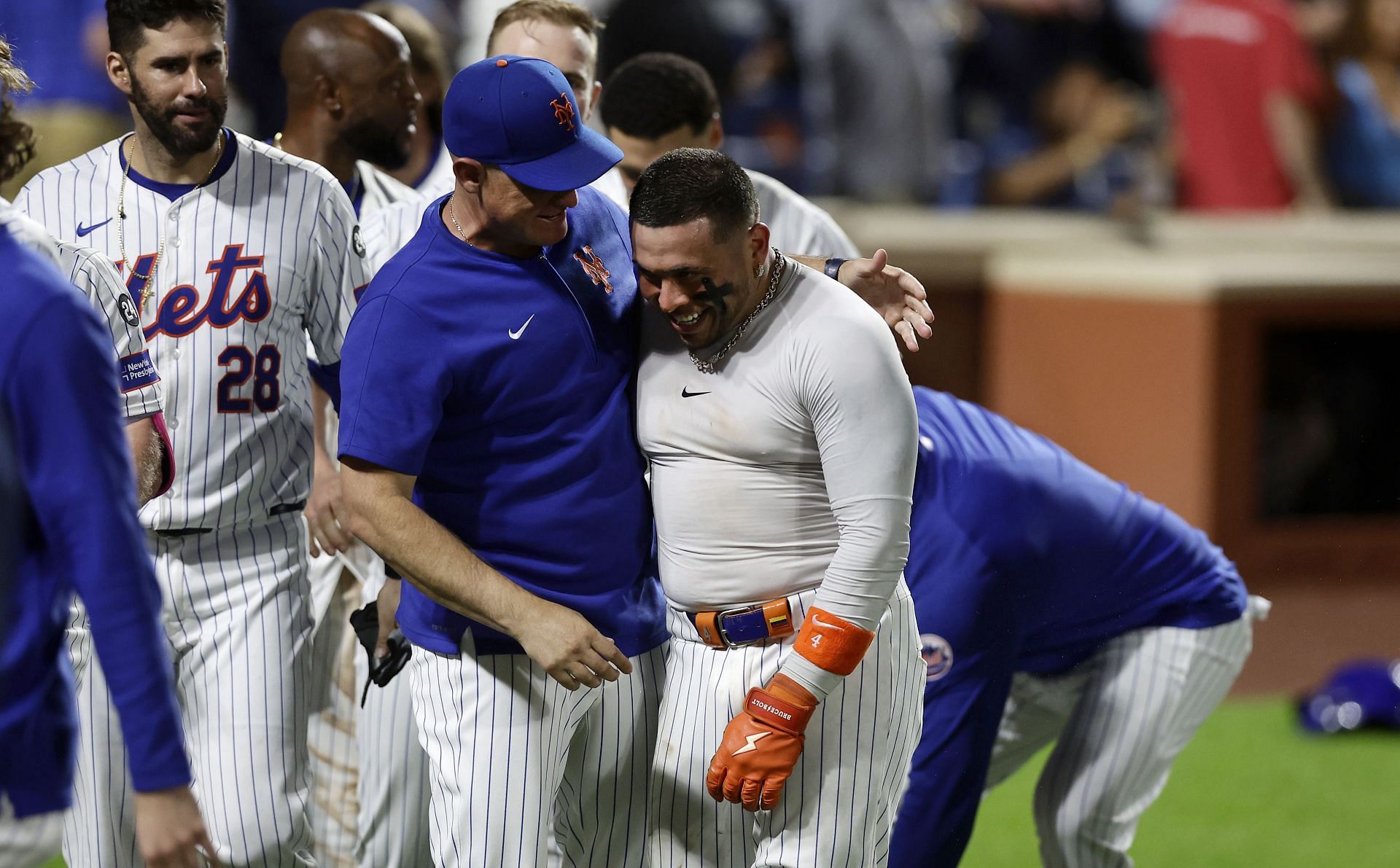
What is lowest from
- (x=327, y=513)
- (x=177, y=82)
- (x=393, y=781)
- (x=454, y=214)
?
(x=393, y=781)

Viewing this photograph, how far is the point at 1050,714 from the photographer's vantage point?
4.44 m

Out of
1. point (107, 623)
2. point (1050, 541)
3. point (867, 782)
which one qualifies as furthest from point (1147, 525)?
point (107, 623)

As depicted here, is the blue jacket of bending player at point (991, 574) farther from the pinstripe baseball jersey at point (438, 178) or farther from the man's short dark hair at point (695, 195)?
the pinstripe baseball jersey at point (438, 178)

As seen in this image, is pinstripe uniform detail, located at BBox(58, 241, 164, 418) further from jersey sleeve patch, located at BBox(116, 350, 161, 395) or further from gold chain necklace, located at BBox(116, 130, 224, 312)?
gold chain necklace, located at BBox(116, 130, 224, 312)

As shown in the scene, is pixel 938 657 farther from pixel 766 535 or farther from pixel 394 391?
pixel 394 391

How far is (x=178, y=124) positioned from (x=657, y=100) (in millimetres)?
1389

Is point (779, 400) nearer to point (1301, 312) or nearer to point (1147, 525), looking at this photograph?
point (1147, 525)

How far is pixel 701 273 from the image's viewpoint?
3129 mm

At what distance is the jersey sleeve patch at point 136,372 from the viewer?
3.38 m

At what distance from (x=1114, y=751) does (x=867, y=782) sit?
1.16 meters

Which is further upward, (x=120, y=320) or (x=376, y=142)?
(x=376, y=142)

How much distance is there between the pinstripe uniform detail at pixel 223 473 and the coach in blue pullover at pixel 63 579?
4.62ft

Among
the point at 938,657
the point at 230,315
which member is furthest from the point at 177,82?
the point at 938,657

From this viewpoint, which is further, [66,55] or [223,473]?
[66,55]
